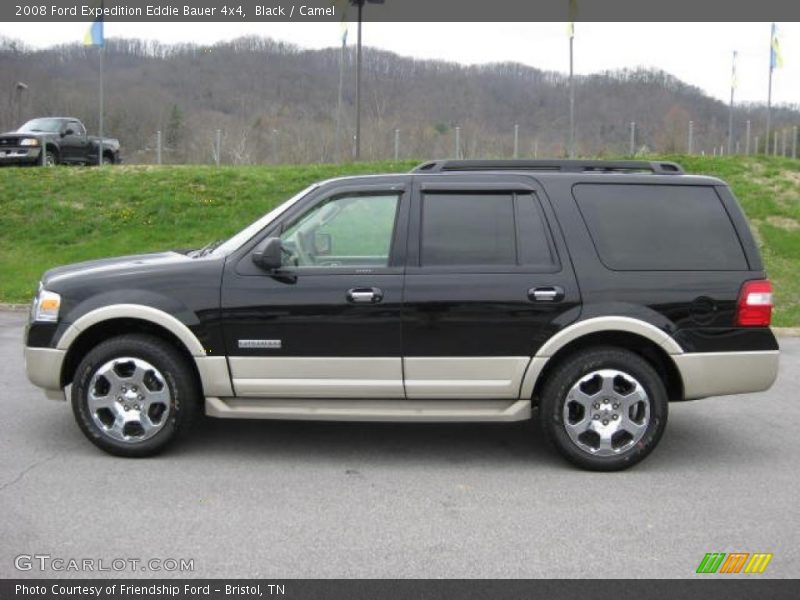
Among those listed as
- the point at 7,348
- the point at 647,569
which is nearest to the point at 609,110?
the point at 7,348

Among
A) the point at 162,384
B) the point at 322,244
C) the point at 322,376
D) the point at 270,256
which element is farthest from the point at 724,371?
the point at 162,384

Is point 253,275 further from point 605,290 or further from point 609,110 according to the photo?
point 609,110

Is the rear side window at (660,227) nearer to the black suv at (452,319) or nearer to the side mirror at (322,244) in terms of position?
the black suv at (452,319)

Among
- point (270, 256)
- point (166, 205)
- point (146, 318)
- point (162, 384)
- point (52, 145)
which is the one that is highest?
point (52, 145)

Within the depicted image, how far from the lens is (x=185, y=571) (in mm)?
3652

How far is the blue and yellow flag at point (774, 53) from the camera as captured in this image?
2647cm

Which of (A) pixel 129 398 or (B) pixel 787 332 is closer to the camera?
(A) pixel 129 398

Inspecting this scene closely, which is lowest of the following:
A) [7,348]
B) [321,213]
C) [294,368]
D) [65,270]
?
[7,348]

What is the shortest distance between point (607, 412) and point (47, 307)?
358 centimetres

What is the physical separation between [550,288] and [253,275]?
1828mm

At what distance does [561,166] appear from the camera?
18.4 feet

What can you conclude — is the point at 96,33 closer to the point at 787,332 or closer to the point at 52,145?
the point at 52,145

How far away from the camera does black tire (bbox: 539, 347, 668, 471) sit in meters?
5.07

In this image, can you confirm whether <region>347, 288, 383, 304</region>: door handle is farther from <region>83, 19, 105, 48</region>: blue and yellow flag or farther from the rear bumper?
<region>83, 19, 105, 48</region>: blue and yellow flag
